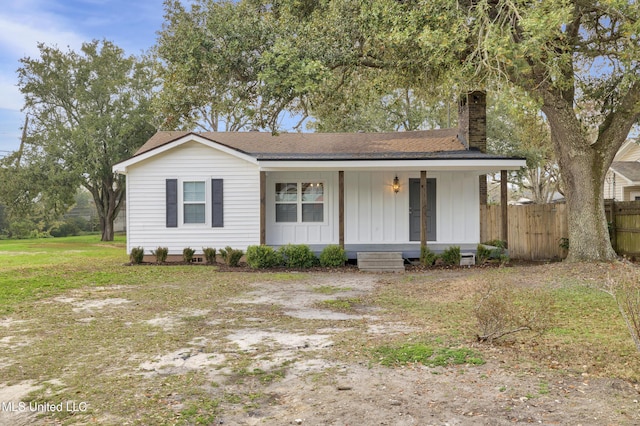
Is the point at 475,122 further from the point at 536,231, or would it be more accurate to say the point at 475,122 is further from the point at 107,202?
the point at 107,202

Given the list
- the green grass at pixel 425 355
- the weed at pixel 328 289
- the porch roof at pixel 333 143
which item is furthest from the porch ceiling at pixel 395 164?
the green grass at pixel 425 355

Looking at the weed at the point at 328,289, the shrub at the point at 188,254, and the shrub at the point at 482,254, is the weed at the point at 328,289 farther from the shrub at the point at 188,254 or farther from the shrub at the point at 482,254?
the shrub at the point at 188,254

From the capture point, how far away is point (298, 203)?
1478 cm

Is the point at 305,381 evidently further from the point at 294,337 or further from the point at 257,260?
the point at 257,260

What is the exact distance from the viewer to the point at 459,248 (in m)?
12.9

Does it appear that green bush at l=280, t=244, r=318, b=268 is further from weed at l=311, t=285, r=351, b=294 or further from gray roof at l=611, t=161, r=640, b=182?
gray roof at l=611, t=161, r=640, b=182

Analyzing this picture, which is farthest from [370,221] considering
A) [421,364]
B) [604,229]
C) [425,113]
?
[425,113]

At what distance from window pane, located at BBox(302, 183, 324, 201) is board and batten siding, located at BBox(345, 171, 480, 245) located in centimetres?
81

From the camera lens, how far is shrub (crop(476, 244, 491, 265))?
1299cm

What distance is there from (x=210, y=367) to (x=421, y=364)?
77.1 inches

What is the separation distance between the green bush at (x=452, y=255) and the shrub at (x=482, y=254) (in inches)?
23.6

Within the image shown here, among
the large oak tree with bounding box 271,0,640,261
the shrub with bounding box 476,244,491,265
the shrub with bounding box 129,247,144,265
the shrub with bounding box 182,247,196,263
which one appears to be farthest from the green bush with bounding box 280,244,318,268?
the large oak tree with bounding box 271,0,640,261

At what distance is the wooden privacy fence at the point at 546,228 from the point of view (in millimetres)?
12906

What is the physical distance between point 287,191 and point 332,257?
3007 millimetres
